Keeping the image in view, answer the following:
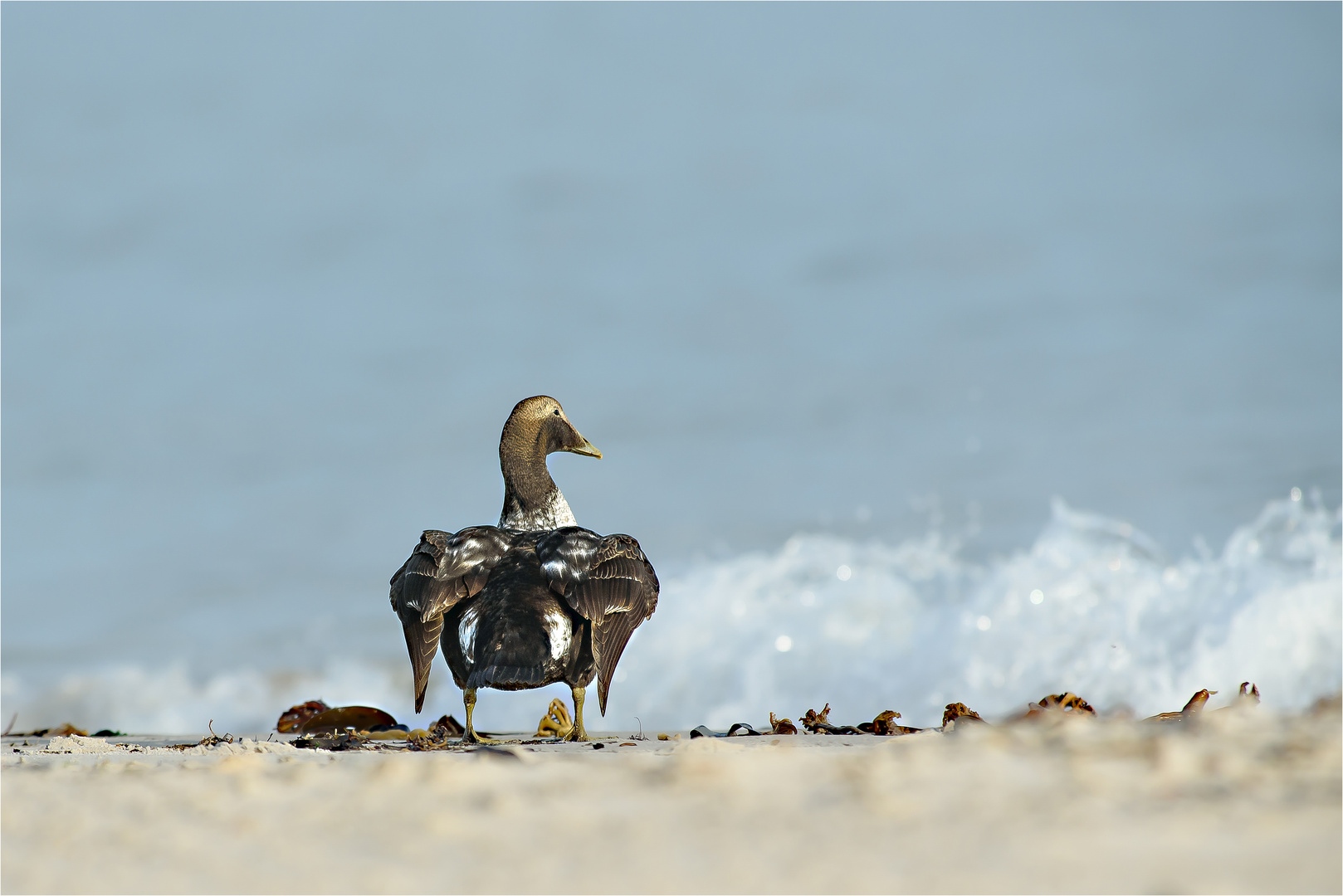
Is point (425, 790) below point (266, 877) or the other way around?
the other way around

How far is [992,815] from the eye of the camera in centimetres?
272

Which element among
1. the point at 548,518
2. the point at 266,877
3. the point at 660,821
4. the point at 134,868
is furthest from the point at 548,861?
the point at 548,518

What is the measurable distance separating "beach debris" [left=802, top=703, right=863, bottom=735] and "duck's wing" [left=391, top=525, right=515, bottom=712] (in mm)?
2231

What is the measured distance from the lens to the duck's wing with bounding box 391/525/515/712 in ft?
23.8

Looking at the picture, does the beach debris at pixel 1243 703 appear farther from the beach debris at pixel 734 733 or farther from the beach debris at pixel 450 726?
the beach debris at pixel 450 726

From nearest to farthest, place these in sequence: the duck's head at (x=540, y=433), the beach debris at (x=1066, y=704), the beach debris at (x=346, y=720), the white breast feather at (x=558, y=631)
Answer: the beach debris at (x=1066, y=704)
the white breast feather at (x=558, y=631)
the beach debris at (x=346, y=720)
the duck's head at (x=540, y=433)

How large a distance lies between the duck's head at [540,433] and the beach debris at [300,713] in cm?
233

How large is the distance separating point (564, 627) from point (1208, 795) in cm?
485

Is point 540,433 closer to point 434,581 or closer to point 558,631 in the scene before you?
point 434,581

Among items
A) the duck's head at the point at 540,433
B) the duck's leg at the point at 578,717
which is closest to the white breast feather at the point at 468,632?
the duck's leg at the point at 578,717

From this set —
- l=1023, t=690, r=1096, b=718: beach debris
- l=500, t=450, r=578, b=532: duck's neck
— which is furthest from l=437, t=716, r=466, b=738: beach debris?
l=1023, t=690, r=1096, b=718: beach debris

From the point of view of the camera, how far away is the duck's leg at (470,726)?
6.73 meters

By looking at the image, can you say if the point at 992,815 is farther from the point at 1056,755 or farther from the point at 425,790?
the point at 425,790

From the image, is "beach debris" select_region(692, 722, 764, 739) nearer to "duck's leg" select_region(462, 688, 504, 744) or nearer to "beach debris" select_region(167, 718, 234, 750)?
"duck's leg" select_region(462, 688, 504, 744)
